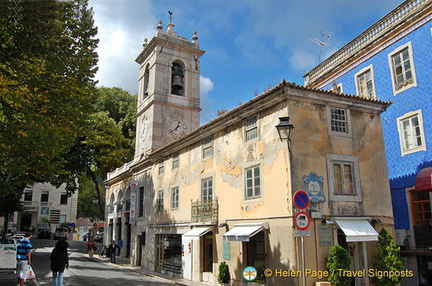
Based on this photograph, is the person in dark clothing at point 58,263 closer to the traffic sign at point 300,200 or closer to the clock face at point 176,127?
the traffic sign at point 300,200

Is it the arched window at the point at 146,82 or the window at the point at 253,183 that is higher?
the arched window at the point at 146,82

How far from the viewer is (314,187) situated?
1216 centimetres

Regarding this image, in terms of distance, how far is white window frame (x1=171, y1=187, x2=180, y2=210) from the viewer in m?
19.1

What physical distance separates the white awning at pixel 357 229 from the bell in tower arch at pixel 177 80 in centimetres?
1685

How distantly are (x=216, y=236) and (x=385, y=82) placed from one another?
33.2 feet

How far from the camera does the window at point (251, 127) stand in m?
14.0

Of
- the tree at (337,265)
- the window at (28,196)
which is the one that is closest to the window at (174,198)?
the tree at (337,265)

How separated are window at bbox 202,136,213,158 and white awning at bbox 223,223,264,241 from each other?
4.26 metres

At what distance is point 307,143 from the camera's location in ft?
40.9

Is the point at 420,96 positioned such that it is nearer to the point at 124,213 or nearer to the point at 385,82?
the point at 385,82

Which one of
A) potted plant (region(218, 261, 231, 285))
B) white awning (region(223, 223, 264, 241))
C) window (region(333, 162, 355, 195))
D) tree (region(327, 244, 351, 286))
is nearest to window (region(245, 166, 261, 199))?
white awning (region(223, 223, 264, 241))

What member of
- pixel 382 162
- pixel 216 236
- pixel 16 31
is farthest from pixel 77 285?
pixel 382 162

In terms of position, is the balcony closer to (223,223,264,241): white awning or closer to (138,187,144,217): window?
(223,223,264,241): white awning

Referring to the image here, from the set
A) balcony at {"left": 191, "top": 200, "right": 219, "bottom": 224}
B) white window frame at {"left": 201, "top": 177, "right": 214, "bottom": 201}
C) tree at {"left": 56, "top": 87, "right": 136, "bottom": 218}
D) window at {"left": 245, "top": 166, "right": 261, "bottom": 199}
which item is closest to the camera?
window at {"left": 245, "top": 166, "right": 261, "bottom": 199}
